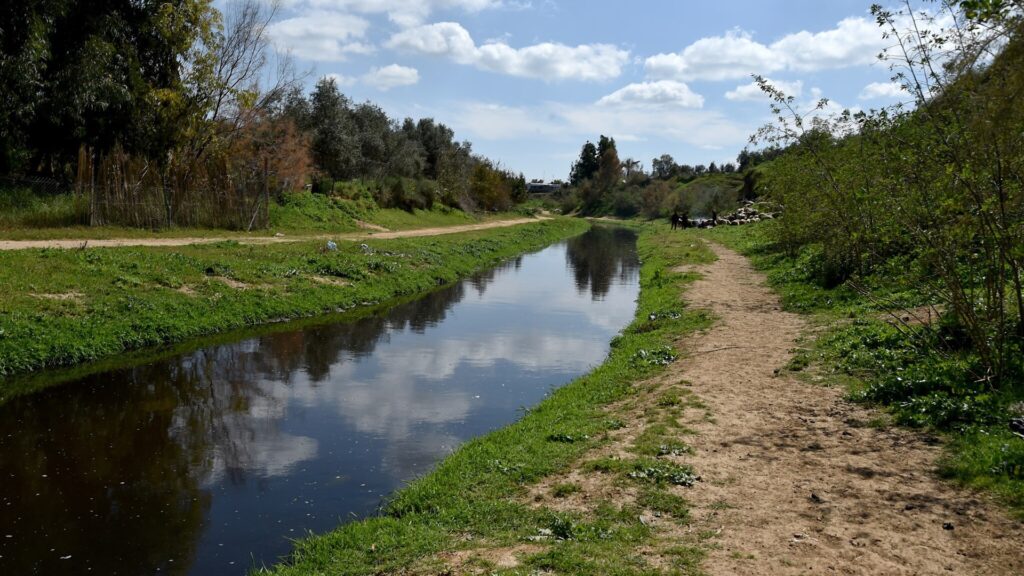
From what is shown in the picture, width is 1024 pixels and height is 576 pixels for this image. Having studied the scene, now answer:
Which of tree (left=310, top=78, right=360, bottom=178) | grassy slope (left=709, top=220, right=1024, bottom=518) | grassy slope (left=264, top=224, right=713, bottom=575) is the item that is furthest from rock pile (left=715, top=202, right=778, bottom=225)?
grassy slope (left=264, top=224, right=713, bottom=575)

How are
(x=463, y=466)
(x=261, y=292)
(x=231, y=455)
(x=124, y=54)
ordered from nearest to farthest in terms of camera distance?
(x=463, y=466), (x=231, y=455), (x=261, y=292), (x=124, y=54)

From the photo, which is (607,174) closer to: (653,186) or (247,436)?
(653,186)

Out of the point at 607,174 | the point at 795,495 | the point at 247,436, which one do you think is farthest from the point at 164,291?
the point at 607,174

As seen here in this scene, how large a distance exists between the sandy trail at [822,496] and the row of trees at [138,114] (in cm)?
2303

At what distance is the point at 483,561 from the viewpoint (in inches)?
230

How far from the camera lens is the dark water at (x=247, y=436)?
23.9 ft

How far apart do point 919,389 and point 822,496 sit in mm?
3619

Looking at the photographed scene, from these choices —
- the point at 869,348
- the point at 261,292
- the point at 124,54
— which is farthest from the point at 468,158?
the point at 869,348

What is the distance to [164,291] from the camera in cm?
1794

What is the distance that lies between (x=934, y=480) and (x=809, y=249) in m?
21.3

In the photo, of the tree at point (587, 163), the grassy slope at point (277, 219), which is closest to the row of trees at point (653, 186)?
the tree at point (587, 163)

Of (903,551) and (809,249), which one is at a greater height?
(809,249)

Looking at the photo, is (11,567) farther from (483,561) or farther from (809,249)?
(809,249)

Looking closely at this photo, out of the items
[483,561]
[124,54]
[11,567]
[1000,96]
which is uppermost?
[124,54]
